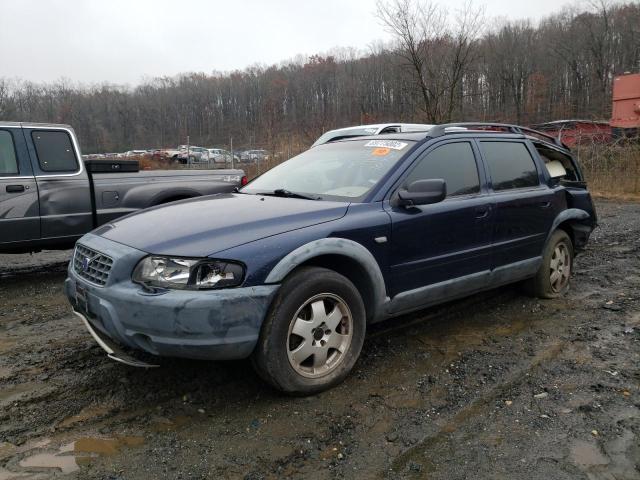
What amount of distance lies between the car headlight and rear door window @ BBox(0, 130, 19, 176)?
4.05 meters

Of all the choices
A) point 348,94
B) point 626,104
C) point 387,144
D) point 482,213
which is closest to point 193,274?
point 387,144

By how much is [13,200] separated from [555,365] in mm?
5790

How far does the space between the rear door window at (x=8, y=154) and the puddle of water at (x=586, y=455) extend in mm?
6116

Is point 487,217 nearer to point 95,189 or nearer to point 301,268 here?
point 301,268

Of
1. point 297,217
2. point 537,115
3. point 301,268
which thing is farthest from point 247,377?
point 537,115

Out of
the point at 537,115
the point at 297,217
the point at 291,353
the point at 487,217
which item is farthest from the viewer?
the point at 537,115

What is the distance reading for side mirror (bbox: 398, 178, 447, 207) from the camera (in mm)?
3365

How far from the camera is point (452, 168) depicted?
4016 millimetres

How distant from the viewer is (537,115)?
187 feet

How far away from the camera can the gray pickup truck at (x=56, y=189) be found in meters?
5.70

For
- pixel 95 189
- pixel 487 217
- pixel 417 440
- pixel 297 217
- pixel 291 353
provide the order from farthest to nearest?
1. pixel 95 189
2. pixel 487 217
3. pixel 297 217
4. pixel 291 353
5. pixel 417 440

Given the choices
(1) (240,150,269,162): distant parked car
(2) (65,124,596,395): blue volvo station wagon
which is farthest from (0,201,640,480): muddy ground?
(1) (240,150,269,162): distant parked car

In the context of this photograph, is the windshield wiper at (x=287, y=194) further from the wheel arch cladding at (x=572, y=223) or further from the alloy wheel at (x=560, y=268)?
the alloy wheel at (x=560, y=268)

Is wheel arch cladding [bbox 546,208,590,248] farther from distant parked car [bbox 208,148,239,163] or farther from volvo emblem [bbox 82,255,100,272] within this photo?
distant parked car [bbox 208,148,239,163]
